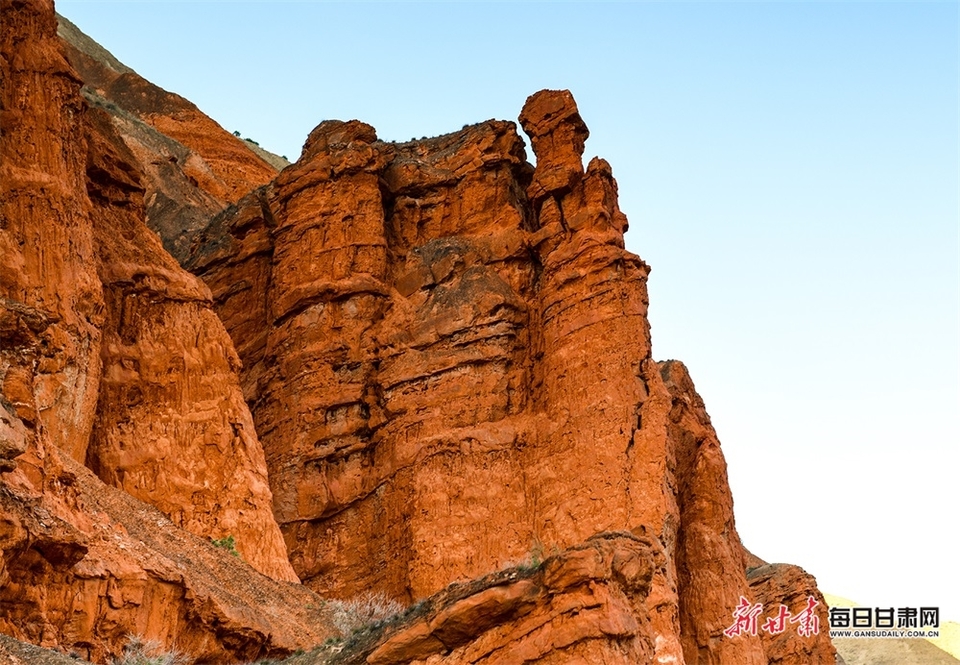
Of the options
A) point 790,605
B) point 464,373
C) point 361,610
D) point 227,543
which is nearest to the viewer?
point 227,543

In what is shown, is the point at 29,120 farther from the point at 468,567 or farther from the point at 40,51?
the point at 468,567

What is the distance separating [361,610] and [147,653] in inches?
504

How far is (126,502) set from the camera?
1292 inches

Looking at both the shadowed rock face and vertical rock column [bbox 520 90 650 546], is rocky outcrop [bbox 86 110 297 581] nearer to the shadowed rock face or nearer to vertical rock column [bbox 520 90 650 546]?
the shadowed rock face

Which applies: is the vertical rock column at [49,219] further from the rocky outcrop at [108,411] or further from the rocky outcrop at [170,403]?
the rocky outcrop at [170,403]

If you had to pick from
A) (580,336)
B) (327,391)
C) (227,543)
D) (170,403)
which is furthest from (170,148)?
(227,543)

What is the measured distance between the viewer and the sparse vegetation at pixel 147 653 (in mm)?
26744

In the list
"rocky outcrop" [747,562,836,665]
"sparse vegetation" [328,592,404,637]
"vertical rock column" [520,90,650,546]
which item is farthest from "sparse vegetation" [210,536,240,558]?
"rocky outcrop" [747,562,836,665]

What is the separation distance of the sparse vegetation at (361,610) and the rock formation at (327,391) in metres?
0.70

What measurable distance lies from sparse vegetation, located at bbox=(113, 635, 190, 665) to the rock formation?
356 mm

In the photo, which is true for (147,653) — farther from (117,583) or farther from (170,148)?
(170,148)

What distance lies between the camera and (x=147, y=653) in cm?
2758

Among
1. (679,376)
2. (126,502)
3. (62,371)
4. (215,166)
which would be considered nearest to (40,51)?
(62,371)

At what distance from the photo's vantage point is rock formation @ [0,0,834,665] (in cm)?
2961
